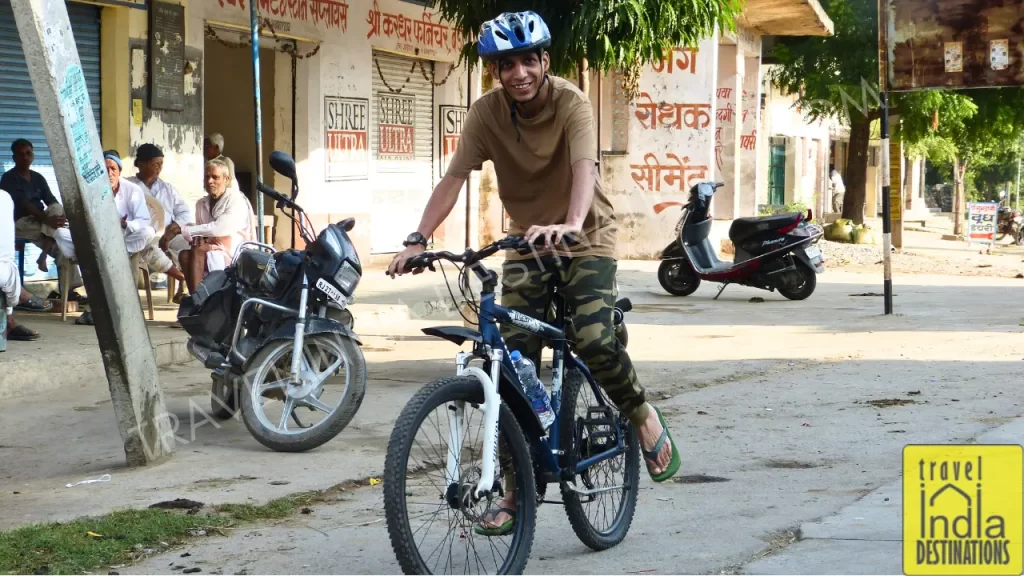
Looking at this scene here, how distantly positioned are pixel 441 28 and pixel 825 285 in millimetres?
6101

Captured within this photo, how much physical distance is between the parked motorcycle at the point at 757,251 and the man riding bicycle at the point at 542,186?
10119 mm

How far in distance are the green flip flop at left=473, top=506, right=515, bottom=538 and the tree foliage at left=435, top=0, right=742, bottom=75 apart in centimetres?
637

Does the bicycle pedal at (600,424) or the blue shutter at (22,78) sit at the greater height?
the blue shutter at (22,78)

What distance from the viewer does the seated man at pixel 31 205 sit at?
10906 millimetres

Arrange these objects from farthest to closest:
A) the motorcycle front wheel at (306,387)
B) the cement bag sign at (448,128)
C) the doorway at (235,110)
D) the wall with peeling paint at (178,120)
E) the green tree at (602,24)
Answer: the cement bag sign at (448,128) → the doorway at (235,110) → the wall with peeling paint at (178,120) → the green tree at (602,24) → the motorcycle front wheel at (306,387)

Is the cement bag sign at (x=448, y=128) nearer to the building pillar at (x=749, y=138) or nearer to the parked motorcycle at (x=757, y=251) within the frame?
the parked motorcycle at (x=757, y=251)

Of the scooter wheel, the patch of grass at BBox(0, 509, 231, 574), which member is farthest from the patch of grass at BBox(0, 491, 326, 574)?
the scooter wheel

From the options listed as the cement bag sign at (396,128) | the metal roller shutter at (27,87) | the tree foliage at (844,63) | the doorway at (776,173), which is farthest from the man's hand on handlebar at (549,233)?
the doorway at (776,173)

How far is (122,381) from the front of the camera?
6.19m

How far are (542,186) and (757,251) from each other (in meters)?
10.4

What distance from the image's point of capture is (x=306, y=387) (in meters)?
6.64

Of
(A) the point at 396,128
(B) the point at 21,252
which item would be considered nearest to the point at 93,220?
(B) the point at 21,252

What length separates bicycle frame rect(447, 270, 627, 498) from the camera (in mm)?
4016

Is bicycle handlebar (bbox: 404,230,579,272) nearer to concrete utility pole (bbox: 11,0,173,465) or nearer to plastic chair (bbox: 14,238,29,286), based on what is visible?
concrete utility pole (bbox: 11,0,173,465)
